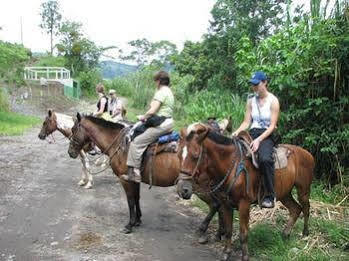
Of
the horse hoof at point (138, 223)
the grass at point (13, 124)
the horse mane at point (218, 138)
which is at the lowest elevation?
the horse hoof at point (138, 223)

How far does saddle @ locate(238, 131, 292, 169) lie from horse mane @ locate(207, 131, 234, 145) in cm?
22

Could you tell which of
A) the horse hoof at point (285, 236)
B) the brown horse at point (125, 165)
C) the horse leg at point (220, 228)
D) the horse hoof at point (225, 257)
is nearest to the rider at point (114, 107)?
the brown horse at point (125, 165)

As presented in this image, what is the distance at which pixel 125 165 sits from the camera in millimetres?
7277

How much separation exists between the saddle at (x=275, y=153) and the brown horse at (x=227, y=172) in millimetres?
66

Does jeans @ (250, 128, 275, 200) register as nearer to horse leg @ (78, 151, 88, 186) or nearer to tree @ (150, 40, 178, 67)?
horse leg @ (78, 151, 88, 186)

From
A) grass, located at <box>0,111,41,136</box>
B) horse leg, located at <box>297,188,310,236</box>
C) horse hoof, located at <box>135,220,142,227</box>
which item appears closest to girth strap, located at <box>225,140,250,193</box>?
horse leg, located at <box>297,188,310,236</box>

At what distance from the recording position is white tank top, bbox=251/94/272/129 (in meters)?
5.87

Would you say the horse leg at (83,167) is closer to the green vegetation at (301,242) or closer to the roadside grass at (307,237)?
the roadside grass at (307,237)

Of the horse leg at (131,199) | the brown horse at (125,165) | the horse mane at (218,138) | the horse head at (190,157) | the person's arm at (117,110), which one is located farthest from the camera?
the person's arm at (117,110)

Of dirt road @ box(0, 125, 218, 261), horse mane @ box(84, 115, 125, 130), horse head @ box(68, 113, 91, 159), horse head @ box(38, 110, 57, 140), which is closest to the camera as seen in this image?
dirt road @ box(0, 125, 218, 261)

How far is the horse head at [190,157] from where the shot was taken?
210 inches

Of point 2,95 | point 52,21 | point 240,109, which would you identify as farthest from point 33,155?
point 52,21

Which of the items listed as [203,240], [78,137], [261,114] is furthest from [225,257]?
[78,137]

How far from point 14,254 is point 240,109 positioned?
330 inches
